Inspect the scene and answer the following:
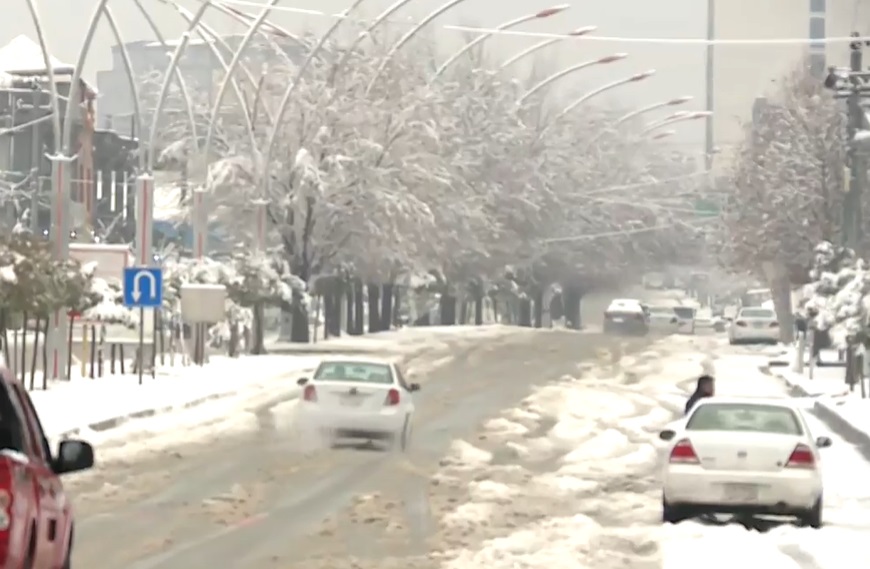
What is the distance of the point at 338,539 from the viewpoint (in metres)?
18.0

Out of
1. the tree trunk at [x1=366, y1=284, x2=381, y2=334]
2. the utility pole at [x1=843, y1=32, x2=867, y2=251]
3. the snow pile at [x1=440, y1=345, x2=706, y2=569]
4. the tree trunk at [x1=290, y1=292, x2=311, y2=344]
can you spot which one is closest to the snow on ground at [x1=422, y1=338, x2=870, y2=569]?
the snow pile at [x1=440, y1=345, x2=706, y2=569]

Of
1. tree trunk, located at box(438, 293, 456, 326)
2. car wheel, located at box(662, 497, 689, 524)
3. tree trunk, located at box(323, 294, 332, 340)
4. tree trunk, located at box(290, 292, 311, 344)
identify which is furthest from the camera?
tree trunk, located at box(438, 293, 456, 326)

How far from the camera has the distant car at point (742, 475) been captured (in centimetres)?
1958

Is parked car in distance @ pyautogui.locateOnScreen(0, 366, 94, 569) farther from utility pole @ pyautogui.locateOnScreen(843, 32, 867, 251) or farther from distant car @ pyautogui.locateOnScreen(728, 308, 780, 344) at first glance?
distant car @ pyautogui.locateOnScreen(728, 308, 780, 344)

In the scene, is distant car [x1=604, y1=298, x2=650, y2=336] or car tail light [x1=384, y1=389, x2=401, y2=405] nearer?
car tail light [x1=384, y1=389, x2=401, y2=405]

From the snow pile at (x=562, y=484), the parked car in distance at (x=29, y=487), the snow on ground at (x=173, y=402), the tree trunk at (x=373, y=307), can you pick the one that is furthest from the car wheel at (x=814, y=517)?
the tree trunk at (x=373, y=307)

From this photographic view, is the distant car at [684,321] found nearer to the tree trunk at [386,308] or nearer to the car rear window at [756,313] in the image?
the tree trunk at [386,308]

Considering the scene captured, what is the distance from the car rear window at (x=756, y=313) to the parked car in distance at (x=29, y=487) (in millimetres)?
75985

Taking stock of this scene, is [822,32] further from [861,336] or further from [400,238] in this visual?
[861,336]

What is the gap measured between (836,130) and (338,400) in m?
40.2

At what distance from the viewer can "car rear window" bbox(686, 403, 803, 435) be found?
66.5 feet

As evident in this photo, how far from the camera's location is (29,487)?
331 inches

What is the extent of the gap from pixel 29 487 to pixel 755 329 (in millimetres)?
77047

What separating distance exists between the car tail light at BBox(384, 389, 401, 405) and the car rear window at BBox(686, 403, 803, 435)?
1032 centimetres
